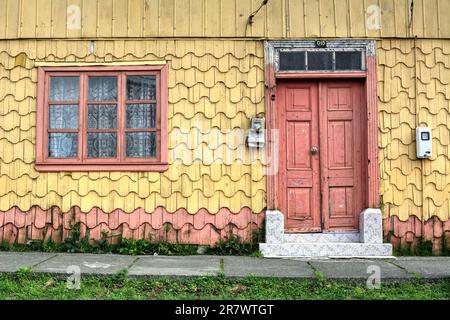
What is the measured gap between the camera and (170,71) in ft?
23.2

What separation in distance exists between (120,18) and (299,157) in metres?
3.22

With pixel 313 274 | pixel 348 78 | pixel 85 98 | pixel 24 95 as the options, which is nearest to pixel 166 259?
pixel 313 274

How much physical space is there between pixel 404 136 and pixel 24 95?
539 cm

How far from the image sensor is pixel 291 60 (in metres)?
7.07

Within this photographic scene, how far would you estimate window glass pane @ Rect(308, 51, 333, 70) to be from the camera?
7.05m

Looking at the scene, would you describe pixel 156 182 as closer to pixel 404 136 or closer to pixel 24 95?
pixel 24 95

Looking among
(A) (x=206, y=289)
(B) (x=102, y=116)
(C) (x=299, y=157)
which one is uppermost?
(B) (x=102, y=116)

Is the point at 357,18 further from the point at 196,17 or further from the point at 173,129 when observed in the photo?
the point at 173,129

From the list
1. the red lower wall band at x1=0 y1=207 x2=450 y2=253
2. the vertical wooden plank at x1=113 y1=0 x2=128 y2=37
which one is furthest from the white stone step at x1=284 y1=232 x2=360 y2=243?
the vertical wooden plank at x1=113 y1=0 x2=128 y2=37

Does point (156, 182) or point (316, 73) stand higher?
point (316, 73)

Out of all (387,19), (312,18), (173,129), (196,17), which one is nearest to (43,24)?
(196,17)

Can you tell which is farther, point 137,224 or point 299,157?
point 299,157

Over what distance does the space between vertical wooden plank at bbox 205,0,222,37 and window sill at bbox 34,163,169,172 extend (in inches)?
78.2

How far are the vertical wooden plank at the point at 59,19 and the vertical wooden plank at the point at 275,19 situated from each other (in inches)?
114
